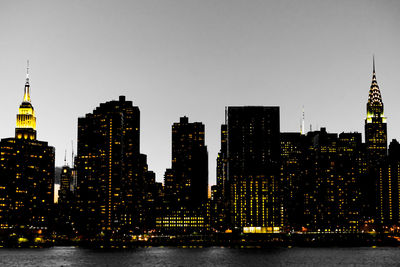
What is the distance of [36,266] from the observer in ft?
646

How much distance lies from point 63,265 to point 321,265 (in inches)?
2901

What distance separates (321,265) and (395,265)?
70.5 feet

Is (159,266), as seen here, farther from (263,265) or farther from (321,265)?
(321,265)

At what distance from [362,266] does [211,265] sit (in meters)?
43.5

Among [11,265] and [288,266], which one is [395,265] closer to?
[288,266]

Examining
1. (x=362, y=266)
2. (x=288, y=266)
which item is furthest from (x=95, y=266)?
(x=362, y=266)

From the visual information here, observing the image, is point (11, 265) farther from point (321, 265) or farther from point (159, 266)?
point (321, 265)

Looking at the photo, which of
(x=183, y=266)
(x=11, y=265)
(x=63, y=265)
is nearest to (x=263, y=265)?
(x=183, y=266)

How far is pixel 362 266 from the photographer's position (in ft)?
653

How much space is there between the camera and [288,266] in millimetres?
197125

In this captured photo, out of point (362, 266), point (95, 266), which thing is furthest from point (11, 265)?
point (362, 266)

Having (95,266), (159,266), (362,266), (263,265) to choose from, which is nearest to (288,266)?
(263,265)

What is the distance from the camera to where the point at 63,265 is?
197750mm

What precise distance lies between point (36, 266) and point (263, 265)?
64609 millimetres
